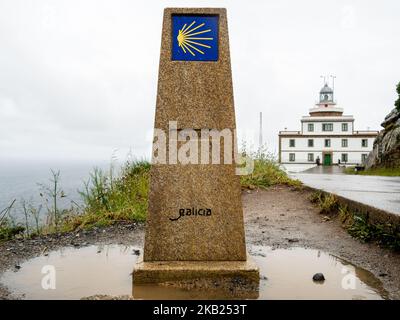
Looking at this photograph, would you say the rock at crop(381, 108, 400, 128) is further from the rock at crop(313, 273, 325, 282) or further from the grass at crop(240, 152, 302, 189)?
the rock at crop(313, 273, 325, 282)

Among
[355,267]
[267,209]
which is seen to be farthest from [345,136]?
[355,267]

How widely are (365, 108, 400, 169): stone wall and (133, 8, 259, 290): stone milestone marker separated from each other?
2049 centimetres

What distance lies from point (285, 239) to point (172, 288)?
2.31m

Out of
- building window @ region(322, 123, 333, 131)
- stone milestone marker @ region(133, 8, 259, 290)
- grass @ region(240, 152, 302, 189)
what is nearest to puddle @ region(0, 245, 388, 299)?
stone milestone marker @ region(133, 8, 259, 290)

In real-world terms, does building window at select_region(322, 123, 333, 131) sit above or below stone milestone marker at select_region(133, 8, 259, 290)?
above

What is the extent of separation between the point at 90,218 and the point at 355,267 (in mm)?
4050

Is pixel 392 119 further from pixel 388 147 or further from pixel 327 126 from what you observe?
pixel 327 126

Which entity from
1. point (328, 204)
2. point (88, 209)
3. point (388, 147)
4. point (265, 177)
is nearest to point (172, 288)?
point (88, 209)

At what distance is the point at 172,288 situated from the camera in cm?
343

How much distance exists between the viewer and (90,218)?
6.53 meters

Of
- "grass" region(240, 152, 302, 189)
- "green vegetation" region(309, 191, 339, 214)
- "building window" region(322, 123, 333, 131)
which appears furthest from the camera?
"building window" region(322, 123, 333, 131)

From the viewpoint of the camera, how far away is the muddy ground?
414 cm

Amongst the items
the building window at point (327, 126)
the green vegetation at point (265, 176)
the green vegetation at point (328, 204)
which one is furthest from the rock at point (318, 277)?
the building window at point (327, 126)

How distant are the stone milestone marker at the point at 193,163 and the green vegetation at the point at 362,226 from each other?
1.83 meters
